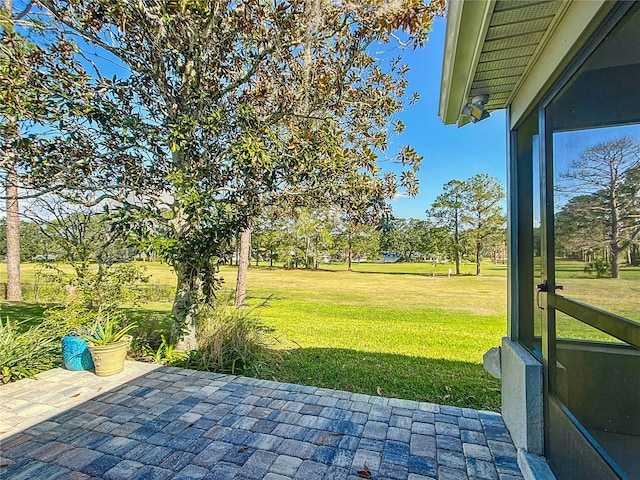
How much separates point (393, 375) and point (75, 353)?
147 inches

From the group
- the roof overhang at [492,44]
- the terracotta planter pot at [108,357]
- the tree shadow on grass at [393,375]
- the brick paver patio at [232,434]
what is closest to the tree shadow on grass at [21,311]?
the terracotta planter pot at [108,357]

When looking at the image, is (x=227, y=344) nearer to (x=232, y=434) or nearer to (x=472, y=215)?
(x=232, y=434)

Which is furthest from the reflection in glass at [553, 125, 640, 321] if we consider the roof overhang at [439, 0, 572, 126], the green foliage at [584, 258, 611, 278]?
the roof overhang at [439, 0, 572, 126]

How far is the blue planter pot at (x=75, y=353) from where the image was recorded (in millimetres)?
3617

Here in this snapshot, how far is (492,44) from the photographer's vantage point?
188 cm

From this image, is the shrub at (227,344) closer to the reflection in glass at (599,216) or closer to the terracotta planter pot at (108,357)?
the terracotta planter pot at (108,357)

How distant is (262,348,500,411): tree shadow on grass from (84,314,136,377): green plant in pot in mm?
1754

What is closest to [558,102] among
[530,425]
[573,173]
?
[573,173]

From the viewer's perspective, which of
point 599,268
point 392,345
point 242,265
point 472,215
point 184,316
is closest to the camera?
point 599,268

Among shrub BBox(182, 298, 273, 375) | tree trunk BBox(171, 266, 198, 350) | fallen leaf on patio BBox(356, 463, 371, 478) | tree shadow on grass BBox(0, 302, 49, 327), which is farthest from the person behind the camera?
tree shadow on grass BBox(0, 302, 49, 327)

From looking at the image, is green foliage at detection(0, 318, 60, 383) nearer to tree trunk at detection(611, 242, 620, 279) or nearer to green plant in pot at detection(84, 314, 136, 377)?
green plant in pot at detection(84, 314, 136, 377)

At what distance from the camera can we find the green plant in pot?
11.4 ft

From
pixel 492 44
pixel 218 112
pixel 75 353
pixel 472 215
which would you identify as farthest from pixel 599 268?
pixel 472 215

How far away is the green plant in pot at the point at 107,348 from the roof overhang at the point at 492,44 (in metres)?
4.11
